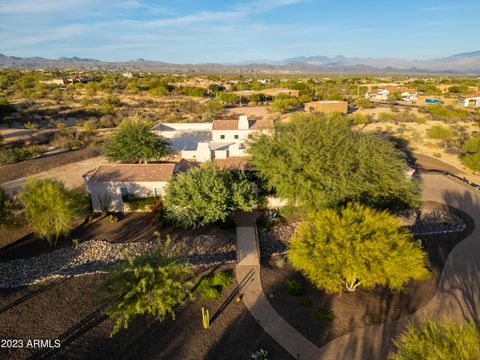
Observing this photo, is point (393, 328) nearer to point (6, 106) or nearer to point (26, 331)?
point (26, 331)

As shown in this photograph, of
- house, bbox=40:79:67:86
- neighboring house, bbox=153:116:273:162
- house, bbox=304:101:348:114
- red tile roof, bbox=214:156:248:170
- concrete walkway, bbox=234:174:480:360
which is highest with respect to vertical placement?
house, bbox=40:79:67:86

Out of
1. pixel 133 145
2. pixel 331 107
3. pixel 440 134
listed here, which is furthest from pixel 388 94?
pixel 133 145

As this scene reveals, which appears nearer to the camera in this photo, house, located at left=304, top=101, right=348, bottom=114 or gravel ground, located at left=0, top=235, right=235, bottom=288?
gravel ground, located at left=0, top=235, right=235, bottom=288

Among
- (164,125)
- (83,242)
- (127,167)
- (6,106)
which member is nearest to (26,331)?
(83,242)

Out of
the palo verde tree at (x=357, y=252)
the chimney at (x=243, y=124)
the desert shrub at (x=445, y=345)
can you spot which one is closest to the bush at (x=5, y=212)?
the palo verde tree at (x=357, y=252)

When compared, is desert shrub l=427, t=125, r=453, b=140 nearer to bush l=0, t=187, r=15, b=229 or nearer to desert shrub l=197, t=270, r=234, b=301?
desert shrub l=197, t=270, r=234, b=301

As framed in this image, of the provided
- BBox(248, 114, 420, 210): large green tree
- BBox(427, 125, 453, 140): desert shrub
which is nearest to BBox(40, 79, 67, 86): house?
BBox(248, 114, 420, 210): large green tree
